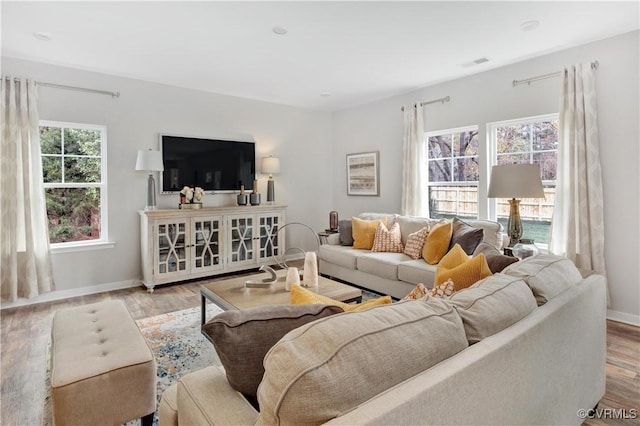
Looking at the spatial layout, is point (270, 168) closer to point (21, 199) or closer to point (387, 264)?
point (387, 264)

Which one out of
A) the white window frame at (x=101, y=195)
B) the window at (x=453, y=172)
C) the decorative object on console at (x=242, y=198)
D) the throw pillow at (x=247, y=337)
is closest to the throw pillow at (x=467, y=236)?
the window at (x=453, y=172)

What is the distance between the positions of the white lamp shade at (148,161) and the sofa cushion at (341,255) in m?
2.24

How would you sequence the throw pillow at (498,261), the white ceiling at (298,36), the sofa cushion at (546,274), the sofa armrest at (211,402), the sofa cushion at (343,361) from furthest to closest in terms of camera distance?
the white ceiling at (298,36)
the throw pillow at (498,261)
the sofa cushion at (546,274)
the sofa armrest at (211,402)
the sofa cushion at (343,361)

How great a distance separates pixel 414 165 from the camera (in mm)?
4793

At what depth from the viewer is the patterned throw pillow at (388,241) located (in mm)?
4051

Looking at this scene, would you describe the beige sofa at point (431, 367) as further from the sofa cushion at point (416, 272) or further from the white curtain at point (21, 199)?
the white curtain at point (21, 199)

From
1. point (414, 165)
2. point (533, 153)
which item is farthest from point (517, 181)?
point (414, 165)

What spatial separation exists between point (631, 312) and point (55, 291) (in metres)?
5.74

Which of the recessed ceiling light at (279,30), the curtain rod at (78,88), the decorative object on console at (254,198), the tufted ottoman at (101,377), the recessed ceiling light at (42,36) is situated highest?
the recessed ceiling light at (42,36)

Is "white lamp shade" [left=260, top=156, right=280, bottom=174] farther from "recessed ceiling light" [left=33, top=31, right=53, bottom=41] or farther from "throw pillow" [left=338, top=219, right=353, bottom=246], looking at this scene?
"recessed ceiling light" [left=33, top=31, right=53, bottom=41]

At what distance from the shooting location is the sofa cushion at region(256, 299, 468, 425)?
2.40 ft

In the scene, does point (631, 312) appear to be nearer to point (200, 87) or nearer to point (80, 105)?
point (200, 87)

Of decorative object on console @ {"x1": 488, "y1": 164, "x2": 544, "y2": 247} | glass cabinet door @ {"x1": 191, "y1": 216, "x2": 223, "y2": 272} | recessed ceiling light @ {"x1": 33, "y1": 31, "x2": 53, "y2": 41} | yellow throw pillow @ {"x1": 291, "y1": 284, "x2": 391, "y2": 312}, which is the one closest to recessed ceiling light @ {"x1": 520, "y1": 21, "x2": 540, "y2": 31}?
decorative object on console @ {"x1": 488, "y1": 164, "x2": 544, "y2": 247}

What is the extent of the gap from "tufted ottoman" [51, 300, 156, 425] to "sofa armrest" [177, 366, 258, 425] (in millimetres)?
653
